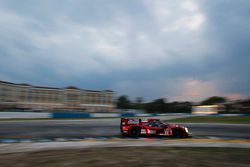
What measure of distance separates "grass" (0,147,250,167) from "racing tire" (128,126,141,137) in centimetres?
440

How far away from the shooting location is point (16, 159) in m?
7.05

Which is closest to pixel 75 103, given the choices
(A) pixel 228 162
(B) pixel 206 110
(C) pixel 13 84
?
(C) pixel 13 84

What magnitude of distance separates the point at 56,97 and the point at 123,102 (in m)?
45.2

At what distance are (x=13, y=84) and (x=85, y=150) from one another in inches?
3795

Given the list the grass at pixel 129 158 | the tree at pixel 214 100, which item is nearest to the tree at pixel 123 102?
the tree at pixel 214 100

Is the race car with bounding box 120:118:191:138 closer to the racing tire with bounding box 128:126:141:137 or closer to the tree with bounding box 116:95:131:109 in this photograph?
the racing tire with bounding box 128:126:141:137

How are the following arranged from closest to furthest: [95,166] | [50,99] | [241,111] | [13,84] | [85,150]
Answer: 1. [95,166]
2. [85,150]
3. [241,111]
4. [13,84]
5. [50,99]

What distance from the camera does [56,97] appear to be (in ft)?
356

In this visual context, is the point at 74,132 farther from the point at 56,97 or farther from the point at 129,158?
the point at 56,97

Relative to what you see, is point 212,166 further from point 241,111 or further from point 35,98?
point 35,98

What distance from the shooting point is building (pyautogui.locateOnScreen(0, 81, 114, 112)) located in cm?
9425

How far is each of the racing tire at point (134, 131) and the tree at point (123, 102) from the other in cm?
12297

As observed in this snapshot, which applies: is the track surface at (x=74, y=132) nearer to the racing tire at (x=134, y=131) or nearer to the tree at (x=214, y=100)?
the racing tire at (x=134, y=131)

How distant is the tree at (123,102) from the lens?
13845cm
